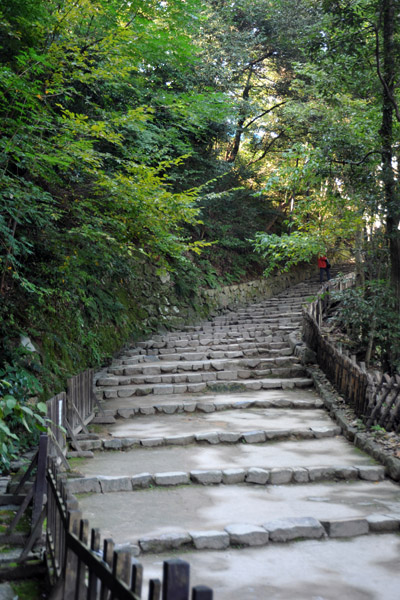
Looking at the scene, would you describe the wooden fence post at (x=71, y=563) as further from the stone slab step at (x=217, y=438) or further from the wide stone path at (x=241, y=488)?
the stone slab step at (x=217, y=438)

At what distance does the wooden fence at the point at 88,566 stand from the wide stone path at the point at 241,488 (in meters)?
0.80

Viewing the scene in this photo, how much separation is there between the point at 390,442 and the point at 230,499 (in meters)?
2.55

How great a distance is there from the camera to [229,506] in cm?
480

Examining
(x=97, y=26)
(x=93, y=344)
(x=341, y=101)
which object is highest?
(x=341, y=101)

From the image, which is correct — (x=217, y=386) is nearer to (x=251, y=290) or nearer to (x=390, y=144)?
(x=390, y=144)

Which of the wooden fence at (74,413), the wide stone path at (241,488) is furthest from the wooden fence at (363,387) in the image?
the wooden fence at (74,413)

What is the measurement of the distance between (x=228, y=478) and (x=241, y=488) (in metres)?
0.19

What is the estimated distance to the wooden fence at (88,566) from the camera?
149 cm

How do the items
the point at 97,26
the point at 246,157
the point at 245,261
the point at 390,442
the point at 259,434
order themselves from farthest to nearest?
the point at 246,157 → the point at 245,261 → the point at 97,26 → the point at 259,434 → the point at 390,442

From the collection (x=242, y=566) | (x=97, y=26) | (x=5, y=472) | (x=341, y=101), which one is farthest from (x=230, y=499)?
(x=341, y=101)

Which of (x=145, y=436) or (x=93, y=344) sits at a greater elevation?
(x=93, y=344)

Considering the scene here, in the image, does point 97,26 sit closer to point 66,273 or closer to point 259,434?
point 66,273

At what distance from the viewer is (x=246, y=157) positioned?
23.4 metres

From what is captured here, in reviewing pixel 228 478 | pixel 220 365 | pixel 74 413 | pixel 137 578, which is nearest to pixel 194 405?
pixel 220 365
